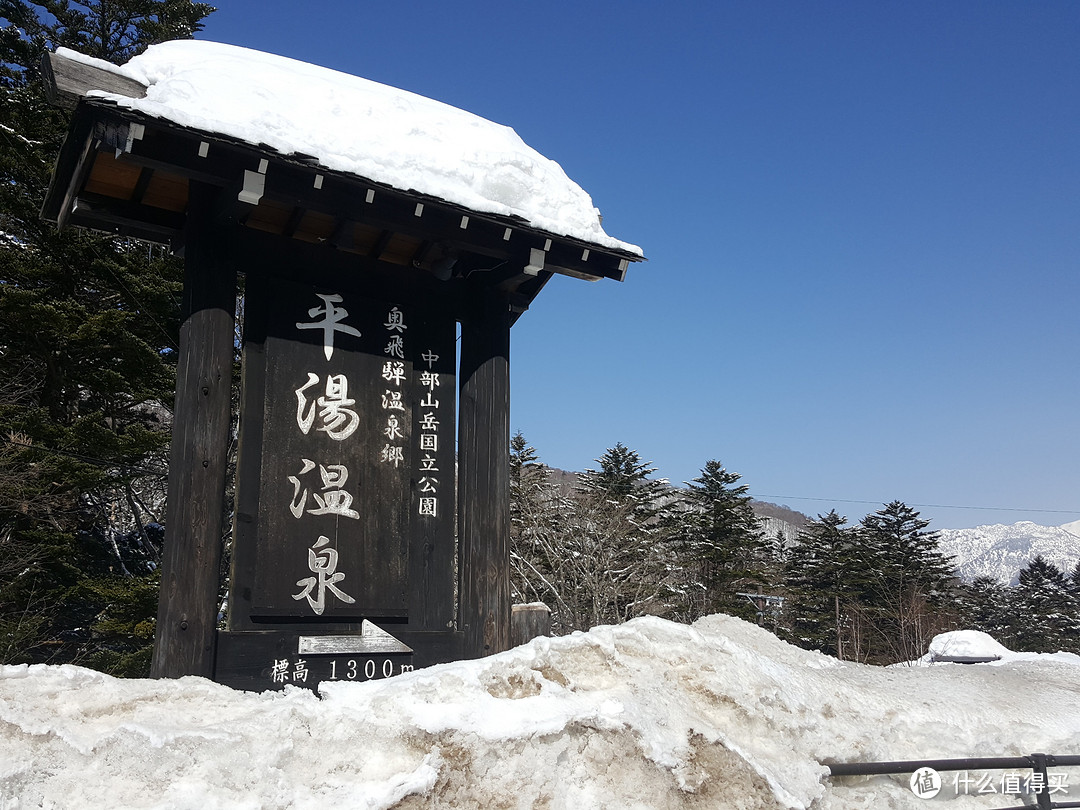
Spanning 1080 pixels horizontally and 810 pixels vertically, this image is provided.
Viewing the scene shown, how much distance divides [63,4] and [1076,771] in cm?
2233

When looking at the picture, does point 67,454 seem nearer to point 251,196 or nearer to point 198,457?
point 198,457

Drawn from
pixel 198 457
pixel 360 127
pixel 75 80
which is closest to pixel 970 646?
pixel 360 127

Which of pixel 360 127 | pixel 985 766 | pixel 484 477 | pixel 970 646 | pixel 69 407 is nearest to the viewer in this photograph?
Result: pixel 985 766

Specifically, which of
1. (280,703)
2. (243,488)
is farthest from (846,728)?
(243,488)

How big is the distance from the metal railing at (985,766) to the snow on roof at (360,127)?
380cm

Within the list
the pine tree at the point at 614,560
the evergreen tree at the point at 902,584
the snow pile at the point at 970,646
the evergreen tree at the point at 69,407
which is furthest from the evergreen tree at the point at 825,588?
the evergreen tree at the point at 69,407

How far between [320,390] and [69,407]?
1317cm

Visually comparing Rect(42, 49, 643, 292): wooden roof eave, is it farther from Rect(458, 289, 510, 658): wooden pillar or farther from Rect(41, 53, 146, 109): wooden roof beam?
Rect(458, 289, 510, 658): wooden pillar

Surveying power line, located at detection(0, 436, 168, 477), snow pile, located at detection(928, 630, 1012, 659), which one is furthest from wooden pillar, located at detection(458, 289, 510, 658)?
snow pile, located at detection(928, 630, 1012, 659)

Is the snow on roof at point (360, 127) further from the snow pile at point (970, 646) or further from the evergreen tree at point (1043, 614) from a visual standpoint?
the evergreen tree at point (1043, 614)

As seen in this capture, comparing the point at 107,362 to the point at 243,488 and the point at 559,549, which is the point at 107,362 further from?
the point at 559,549

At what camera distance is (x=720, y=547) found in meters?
31.6

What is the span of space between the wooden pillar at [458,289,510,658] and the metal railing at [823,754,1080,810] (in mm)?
2859

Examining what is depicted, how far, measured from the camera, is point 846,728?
129 inches
